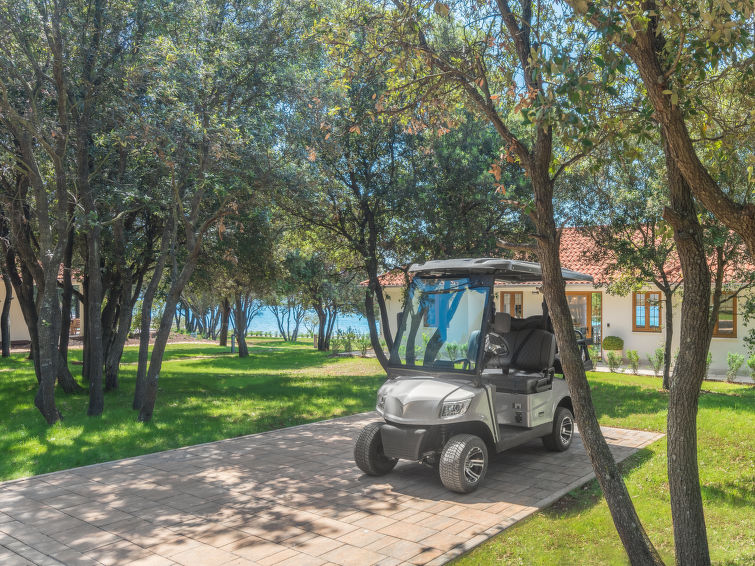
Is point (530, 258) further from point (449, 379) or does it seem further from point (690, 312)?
point (690, 312)

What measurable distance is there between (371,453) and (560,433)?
277 cm

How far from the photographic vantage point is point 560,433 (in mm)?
8141

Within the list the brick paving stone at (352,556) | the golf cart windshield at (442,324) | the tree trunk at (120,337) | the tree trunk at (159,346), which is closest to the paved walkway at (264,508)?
the brick paving stone at (352,556)

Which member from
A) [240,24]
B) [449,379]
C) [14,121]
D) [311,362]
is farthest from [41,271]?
[311,362]

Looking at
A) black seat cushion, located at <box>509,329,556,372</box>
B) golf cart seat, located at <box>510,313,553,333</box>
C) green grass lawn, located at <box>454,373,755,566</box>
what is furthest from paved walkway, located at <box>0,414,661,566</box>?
golf cart seat, located at <box>510,313,553,333</box>

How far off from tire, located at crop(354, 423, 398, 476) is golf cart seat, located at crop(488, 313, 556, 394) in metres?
1.62

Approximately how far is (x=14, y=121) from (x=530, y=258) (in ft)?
37.2

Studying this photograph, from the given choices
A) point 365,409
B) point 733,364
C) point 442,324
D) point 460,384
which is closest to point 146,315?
point 365,409

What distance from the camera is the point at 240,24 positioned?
11.8 meters

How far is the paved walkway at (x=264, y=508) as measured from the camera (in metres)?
5.00

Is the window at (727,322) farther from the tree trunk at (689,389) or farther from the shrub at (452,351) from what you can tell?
the tree trunk at (689,389)

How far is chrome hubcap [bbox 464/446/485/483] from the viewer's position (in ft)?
21.3

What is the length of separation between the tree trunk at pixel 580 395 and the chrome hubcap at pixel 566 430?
3977 millimetres

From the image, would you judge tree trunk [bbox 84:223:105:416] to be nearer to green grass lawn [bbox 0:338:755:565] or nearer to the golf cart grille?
green grass lawn [bbox 0:338:755:565]
